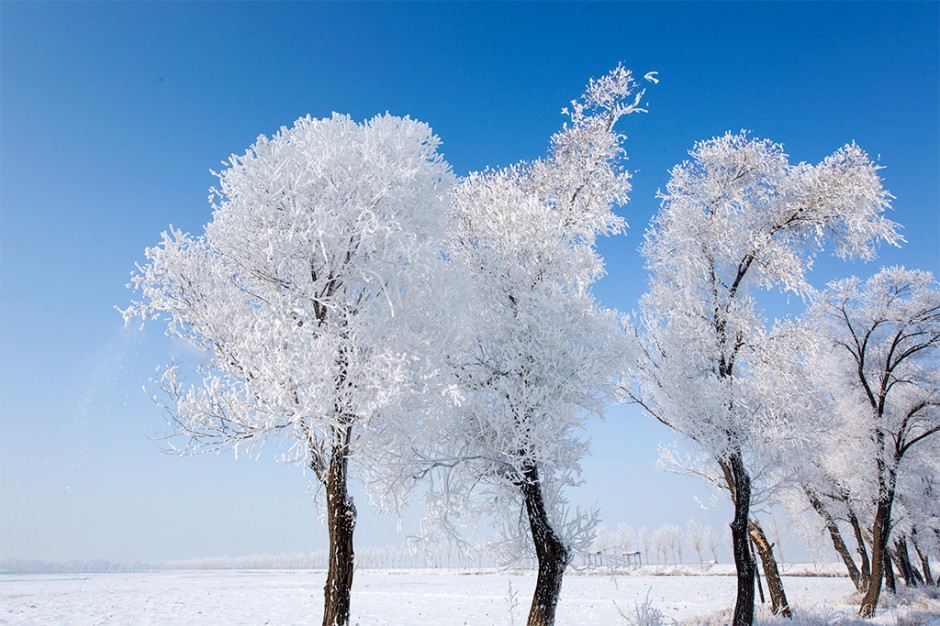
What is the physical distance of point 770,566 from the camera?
566 inches

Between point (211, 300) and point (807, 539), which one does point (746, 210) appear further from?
point (807, 539)

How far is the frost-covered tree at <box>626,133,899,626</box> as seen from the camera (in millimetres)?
12164

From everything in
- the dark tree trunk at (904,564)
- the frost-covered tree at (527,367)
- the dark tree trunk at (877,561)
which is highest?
the frost-covered tree at (527,367)

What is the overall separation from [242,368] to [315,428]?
5.28 ft

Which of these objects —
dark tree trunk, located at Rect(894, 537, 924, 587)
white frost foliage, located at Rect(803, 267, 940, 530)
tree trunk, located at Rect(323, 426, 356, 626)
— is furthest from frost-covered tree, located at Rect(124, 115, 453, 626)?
dark tree trunk, located at Rect(894, 537, 924, 587)

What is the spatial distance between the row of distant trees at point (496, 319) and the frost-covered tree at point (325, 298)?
0.13 feet

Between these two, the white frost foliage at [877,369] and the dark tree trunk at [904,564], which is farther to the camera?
the dark tree trunk at [904,564]

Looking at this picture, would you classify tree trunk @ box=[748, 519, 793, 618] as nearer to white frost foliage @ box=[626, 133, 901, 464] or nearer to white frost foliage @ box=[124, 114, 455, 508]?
white frost foliage @ box=[626, 133, 901, 464]

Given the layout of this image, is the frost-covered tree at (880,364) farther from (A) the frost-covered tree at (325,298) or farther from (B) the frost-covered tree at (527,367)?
(A) the frost-covered tree at (325,298)

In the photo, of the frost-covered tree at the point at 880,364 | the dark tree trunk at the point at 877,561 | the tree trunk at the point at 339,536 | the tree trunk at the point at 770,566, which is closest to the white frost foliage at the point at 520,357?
the tree trunk at the point at 339,536

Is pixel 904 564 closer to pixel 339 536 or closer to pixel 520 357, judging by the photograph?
pixel 520 357

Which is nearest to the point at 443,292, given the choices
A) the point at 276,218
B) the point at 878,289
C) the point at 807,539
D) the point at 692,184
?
the point at 276,218

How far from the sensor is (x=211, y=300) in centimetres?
853

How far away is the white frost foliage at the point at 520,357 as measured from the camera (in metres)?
9.53
